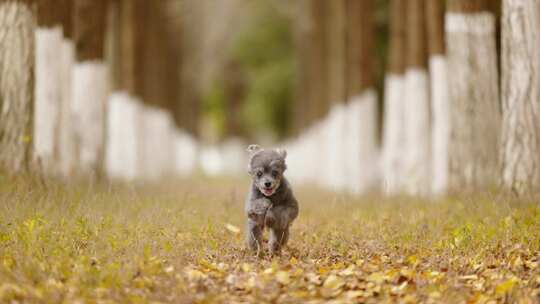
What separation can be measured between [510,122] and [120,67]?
17.3m

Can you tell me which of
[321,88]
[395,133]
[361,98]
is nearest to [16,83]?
[395,133]

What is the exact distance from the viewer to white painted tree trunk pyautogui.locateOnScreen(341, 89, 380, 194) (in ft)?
78.7

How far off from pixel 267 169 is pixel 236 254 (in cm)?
106

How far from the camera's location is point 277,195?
884 cm

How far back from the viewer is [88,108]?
776 inches

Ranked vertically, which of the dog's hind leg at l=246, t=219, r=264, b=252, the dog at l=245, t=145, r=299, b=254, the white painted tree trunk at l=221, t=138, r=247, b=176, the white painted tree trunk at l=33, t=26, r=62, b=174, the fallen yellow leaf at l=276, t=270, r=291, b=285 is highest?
the white painted tree trunk at l=33, t=26, r=62, b=174

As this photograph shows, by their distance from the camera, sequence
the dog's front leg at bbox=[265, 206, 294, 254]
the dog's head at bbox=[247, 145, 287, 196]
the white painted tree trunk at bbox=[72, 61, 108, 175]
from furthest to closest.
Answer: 1. the white painted tree trunk at bbox=[72, 61, 108, 175]
2. the dog's front leg at bbox=[265, 206, 294, 254]
3. the dog's head at bbox=[247, 145, 287, 196]

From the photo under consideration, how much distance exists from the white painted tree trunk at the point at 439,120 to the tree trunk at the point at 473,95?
4.54ft

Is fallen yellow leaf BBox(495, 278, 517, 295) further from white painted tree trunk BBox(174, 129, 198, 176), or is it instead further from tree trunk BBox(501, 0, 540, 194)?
white painted tree trunk BBox(174, 129, 198, 176)

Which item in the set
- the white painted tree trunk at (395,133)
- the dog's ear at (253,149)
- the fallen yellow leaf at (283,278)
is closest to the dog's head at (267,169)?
the dog's ear at (253,149)

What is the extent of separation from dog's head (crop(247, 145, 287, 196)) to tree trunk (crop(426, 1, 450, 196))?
8.14 meters

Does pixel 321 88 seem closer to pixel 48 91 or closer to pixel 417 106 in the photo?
pixel 417 106

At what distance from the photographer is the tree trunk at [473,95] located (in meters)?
15.1

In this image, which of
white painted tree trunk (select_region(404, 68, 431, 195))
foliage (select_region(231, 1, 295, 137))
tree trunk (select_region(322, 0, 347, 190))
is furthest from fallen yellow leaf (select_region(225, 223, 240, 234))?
foliage (select_region(231, 1, 295, 137))
